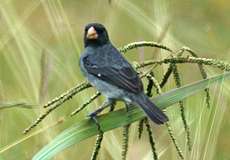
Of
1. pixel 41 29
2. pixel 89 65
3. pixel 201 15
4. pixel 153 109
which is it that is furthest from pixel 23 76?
pixel 201 15

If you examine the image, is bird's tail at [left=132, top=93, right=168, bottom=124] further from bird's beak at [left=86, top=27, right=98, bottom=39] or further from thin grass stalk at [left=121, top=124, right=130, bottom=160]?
bird's beak at [left=86, top=27, right=98, bottom=39]

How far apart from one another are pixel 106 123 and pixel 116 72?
878 millimetres

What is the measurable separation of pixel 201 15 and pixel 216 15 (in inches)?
3.7

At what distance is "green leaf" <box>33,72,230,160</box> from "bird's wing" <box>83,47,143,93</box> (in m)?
0.53

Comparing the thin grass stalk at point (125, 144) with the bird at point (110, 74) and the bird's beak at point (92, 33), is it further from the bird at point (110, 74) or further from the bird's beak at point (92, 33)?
the bird's beak at point (92, 33)

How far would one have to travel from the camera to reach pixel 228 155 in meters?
3.55

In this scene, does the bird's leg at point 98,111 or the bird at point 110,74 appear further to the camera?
the bird at point 110,74

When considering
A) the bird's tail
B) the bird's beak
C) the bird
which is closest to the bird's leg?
the bird

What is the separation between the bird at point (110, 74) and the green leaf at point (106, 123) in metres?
0.10

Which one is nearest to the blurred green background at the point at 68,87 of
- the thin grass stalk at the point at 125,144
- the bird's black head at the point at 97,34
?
the bird's black head at the point at 97,34

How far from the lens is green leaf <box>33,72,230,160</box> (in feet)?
6.36

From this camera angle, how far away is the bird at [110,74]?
8.16ft

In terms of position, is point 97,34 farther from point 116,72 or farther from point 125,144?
point 125,144

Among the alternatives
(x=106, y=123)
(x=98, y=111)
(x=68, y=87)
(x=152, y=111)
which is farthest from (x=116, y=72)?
(x=106, y=123)
